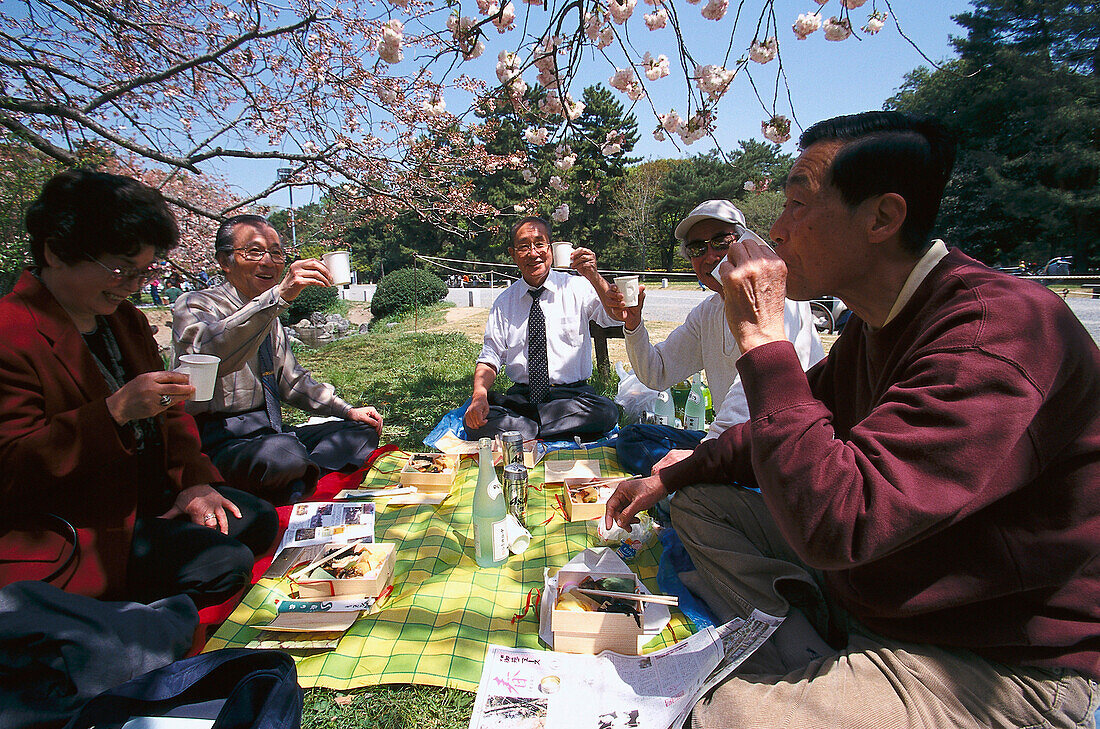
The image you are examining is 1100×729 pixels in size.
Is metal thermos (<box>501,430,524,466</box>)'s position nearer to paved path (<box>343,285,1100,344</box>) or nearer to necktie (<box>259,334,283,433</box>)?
necktie (<box>259,334,283,433</box>)

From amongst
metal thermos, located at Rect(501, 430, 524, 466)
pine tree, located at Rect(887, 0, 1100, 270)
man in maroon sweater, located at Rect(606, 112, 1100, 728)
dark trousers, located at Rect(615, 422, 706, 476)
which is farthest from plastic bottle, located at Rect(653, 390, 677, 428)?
pine tree, located at Rect(887, 0, 1100, 270)

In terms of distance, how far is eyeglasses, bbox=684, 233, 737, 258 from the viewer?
302 centimetres

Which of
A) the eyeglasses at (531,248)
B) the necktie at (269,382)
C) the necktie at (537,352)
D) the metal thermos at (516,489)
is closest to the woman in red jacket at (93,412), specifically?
the necktie at (269,382)

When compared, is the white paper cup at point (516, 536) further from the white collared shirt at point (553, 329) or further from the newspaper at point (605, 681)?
the white collared shirt at point (553, 329)

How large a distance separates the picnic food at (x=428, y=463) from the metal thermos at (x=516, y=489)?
0.81m

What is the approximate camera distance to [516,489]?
2793 mm

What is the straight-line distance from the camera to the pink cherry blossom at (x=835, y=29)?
152 inches

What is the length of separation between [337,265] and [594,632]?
2.61 m

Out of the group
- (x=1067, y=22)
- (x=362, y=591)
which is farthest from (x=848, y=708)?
(x=1067, y=22)

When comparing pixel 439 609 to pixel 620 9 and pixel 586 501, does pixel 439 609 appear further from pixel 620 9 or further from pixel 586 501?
pixel 620 9

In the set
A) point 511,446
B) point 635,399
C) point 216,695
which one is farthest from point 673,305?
point 216,695

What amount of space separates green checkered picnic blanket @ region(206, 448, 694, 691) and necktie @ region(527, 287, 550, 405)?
1.61 meters

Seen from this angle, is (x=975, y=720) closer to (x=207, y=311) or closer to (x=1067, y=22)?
(x=207, y=311)

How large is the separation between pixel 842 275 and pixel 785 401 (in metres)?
0.53
